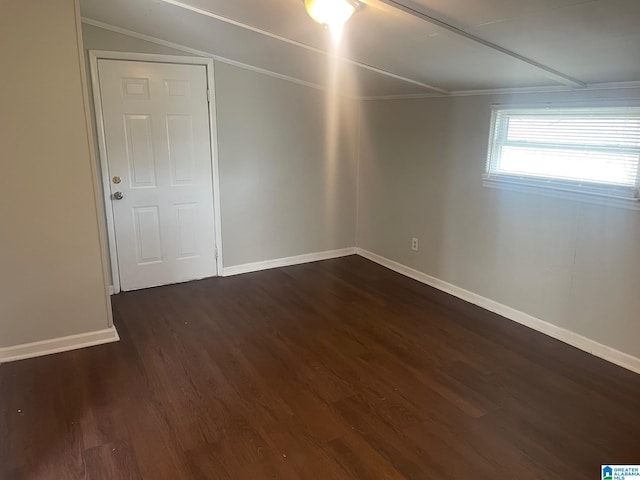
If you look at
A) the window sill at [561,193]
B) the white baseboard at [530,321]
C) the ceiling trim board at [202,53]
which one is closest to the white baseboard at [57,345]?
the ceiling trim board at [202,53]

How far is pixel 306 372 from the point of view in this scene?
2.82 metres

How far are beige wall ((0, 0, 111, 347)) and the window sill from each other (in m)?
2.90

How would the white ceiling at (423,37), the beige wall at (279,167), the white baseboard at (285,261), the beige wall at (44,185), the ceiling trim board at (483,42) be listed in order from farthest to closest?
1. the white baseboard at (285,261)
2. the beige wall at (279,167)
3. the beige wall at (44,185)
4. the ceiling trim board at (483,42)
5. the white ceiling at (423,37)

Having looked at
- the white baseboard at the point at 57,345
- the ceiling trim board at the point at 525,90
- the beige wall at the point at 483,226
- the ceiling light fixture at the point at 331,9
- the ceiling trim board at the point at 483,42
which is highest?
the ceiling light fixture at the point at 331,9

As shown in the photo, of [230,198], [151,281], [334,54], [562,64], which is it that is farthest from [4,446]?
[562,64]

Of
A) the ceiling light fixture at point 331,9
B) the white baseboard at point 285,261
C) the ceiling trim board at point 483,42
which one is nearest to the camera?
the ceiling trim board at point 483,42

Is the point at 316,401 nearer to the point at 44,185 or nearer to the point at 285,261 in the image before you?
→ the point at 44,185

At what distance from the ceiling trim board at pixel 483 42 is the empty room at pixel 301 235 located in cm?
2

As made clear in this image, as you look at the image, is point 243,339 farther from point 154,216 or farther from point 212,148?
point 212,148

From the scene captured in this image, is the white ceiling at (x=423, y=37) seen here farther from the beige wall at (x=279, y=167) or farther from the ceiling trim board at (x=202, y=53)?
the beige wall at (x=279, y=167)

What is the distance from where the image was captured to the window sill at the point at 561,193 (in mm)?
2789

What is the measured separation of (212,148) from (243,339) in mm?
1880

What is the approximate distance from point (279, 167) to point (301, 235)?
30.1 inches

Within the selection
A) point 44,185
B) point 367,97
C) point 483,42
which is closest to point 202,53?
point 367,97
